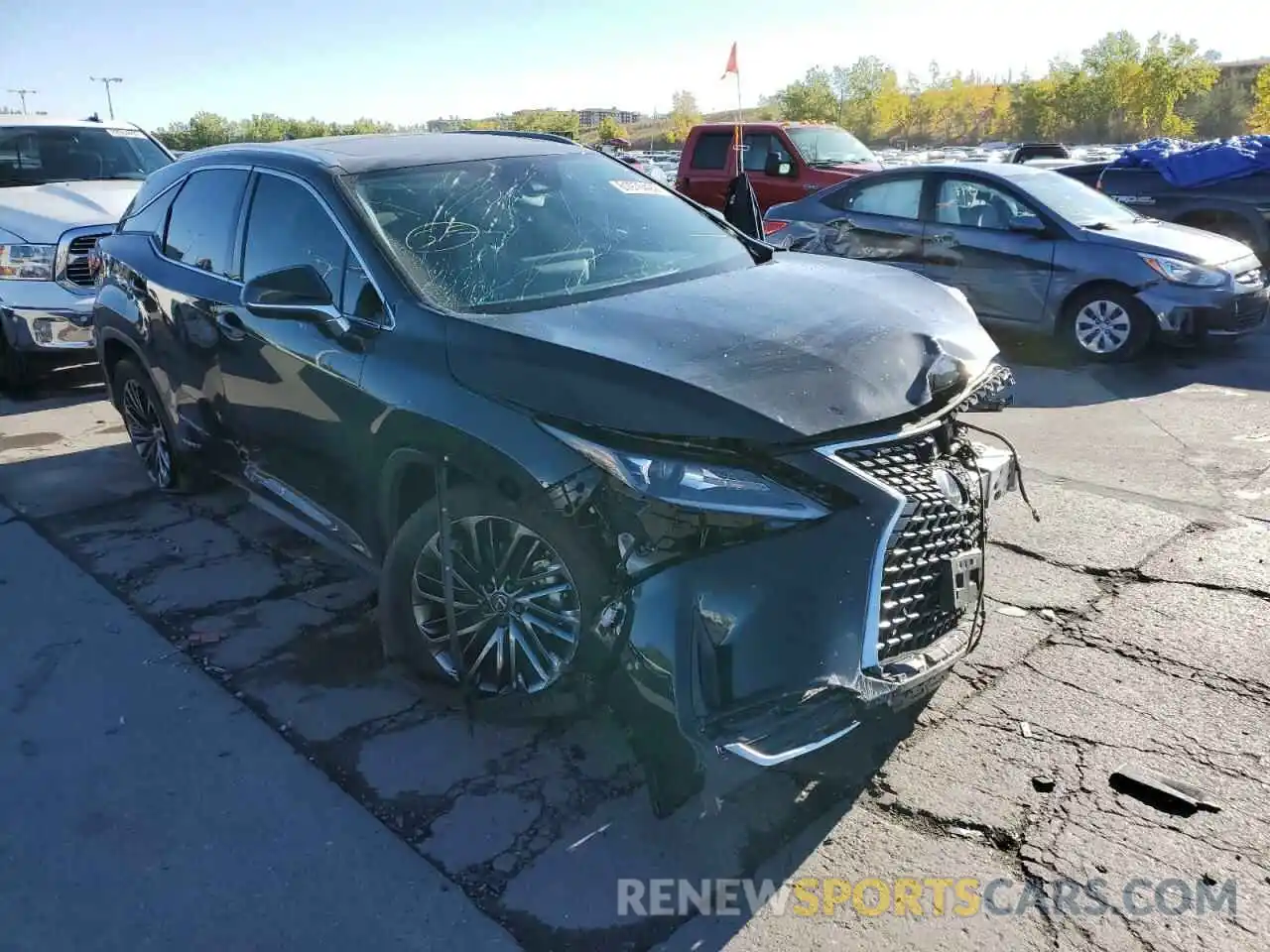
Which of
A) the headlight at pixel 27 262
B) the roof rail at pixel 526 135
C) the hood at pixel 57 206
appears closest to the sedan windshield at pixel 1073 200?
the roof rail at pixel 526 135

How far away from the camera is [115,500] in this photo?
218 inches

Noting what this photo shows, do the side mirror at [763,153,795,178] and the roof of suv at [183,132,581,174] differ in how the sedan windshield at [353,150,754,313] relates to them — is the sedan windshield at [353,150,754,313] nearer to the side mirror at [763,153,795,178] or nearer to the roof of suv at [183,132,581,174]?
the roof of suv at [183,132,581,174]

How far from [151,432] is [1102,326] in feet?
23.4

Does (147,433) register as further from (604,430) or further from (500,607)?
(604,430)

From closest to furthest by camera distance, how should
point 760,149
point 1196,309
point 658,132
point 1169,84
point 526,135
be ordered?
1. point 526,135
2. point 1196,309
3. point 760,149
4. point 1169,84
5. point 658,132

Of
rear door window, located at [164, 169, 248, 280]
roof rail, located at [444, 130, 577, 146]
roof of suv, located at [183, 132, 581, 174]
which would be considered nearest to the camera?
roof of suv, located at [183, 132, 581, 174]

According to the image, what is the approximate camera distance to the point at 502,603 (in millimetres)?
3127

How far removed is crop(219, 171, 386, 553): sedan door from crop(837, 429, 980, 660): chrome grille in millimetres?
1734

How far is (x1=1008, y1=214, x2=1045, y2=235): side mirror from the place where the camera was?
27.1 feet

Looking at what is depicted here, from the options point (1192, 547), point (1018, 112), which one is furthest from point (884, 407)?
point (1018, 112)

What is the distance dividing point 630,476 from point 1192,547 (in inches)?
127

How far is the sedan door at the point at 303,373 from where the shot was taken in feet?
11.4


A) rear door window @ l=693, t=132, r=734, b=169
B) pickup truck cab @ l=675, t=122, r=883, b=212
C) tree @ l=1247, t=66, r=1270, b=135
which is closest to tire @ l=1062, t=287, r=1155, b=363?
pickup truck cab @ l=675, t=122, r=883, b=212

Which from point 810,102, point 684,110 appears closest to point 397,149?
point 810,102
